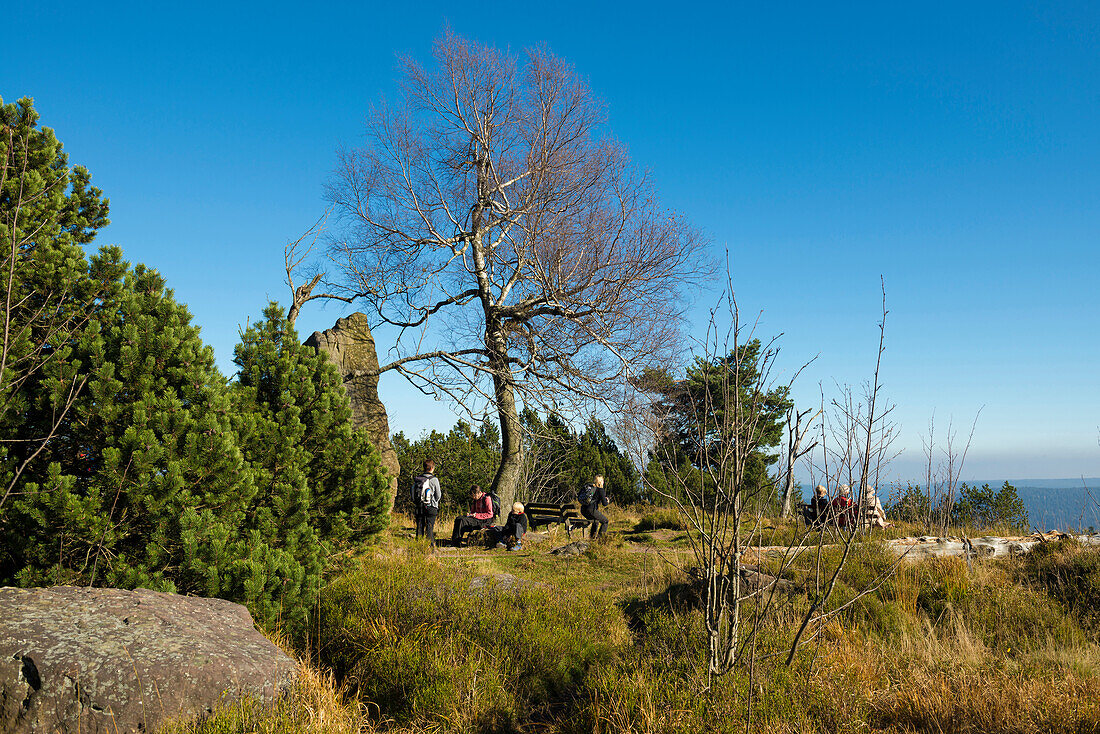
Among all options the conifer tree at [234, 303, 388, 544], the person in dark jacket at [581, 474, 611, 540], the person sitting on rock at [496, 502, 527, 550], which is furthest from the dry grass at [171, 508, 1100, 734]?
the person in dark jacket at [581, 474, 611, 540]

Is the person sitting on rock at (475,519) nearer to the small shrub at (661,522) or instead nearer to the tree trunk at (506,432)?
the tree trunk at (506,432)

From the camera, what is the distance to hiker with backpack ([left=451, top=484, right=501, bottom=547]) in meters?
11.5

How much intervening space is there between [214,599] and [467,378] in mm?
8906

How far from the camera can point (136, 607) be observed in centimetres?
384

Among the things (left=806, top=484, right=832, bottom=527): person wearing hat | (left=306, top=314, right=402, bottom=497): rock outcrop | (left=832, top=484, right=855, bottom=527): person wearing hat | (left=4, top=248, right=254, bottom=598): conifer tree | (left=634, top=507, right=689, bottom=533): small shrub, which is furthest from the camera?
(left=634, top=507, right=689, bottom=533): small shrub

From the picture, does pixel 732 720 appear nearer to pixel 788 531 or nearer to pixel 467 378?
pixel 788 531

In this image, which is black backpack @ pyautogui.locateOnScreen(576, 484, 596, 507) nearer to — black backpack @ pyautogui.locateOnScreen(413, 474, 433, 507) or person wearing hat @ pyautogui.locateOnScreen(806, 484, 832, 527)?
black backpack @ pyautogui.locateOnScreen(413, 474, 433, 507)

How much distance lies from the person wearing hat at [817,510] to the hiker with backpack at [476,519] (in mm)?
5363

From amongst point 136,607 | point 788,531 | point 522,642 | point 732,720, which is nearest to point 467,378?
point 788,531

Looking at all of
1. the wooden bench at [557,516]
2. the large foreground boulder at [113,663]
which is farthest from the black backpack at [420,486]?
the large foreground boulder at [113,663]

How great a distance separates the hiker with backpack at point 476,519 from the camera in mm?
11531

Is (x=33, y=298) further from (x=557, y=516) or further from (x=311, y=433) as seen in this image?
(x=557, y=516)

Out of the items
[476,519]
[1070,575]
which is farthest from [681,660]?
[476,519]

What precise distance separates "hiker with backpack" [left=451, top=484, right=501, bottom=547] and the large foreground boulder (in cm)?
761
